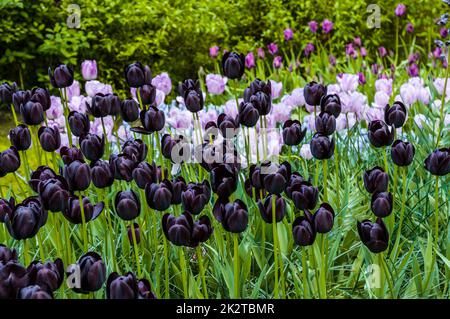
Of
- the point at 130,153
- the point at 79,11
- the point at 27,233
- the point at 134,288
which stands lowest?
the point at 134,288

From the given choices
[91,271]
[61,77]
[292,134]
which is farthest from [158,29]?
[91,271]

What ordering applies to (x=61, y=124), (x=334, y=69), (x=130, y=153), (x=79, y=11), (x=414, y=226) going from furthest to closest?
1. (x=79, y=11)
2. (x=334, y=69)
3. (x=61, y=124)
4. (x=414, y=226)
5. (x=130, y=153)

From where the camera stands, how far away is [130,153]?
2.05 m

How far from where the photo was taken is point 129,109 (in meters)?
2.23

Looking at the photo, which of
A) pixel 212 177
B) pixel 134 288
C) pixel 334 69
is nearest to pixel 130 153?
pixel 212 177

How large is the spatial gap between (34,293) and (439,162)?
3.84 feet

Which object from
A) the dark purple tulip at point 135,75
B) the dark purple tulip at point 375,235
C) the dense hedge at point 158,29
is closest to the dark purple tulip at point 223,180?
the dark purple tulip at point 375,235

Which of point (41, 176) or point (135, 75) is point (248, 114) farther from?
point (41, 176)

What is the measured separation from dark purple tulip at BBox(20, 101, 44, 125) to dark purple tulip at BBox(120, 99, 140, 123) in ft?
0.87

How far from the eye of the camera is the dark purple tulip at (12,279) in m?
1.39

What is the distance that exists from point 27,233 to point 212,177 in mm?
490
